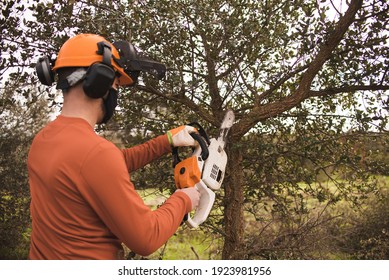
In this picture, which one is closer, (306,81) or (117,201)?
(117,201)

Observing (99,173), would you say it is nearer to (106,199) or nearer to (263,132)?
(106,199)

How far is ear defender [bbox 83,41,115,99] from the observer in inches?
76.4

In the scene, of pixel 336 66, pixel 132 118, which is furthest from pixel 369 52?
pixel 132 118

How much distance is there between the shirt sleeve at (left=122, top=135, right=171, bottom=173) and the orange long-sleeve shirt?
0.71m

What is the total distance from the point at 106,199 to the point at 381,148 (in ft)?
12.9

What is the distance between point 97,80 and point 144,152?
3.02 ft

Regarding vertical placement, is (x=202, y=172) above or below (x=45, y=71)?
below

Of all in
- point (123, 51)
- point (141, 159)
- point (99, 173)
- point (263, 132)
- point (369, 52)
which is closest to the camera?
point (99, 173)

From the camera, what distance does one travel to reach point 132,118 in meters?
4.70

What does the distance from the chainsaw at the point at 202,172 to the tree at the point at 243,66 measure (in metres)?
0.85

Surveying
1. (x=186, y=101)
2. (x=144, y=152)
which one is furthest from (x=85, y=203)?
(x=186, y=101)

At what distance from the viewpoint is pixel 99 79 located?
76.5 inches

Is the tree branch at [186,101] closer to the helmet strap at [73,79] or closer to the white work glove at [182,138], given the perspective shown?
the white work glove at [182,138]

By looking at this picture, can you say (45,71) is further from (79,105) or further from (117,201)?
(117,201)
